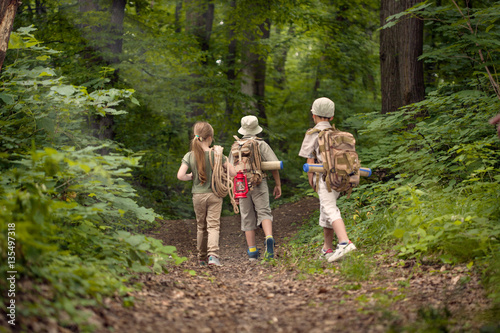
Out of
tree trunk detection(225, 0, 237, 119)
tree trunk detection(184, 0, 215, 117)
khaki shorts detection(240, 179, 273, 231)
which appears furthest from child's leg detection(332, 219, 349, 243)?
tree trunk detection(184, 0, 215, 117)

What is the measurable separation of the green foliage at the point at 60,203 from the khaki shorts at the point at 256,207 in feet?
6.26

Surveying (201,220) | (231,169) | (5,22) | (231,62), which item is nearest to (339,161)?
(231,169)

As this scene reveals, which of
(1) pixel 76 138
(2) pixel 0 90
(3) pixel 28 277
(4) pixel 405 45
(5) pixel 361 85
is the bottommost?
(3) pixel 28 277

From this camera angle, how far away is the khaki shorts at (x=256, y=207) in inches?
245

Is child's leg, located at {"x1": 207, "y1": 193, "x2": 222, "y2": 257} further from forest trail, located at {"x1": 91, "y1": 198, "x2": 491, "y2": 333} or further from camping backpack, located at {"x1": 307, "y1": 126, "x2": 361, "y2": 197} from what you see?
camping backpack, located at {"x1": 307, "y1": 126, "x2": 361, "y2": 197}

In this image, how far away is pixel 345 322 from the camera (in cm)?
315

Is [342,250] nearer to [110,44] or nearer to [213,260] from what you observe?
[213,260]

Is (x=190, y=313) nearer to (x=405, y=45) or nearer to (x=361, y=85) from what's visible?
(x=405, y=45)

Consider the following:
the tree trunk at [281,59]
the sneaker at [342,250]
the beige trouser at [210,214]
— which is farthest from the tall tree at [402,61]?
the tree trunk at [281,59]

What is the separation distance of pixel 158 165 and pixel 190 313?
30.0ft

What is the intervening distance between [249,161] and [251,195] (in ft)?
1.81

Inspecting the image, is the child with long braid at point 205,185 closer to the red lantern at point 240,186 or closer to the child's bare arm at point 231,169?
the child's bare arm at point 231,169

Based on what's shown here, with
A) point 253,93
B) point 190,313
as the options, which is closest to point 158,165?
point 253,93

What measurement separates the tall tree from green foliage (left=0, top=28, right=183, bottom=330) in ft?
16.9
